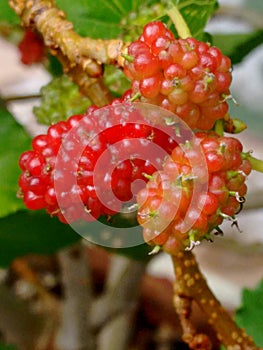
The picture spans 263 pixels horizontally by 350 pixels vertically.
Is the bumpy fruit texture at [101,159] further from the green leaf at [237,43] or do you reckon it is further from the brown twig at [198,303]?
the green leaf at [237,43]

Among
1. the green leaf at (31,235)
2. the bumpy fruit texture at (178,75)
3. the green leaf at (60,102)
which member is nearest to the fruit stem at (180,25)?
the bumpy fruit texture at (178,75)

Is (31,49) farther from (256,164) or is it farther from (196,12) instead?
(256,164)

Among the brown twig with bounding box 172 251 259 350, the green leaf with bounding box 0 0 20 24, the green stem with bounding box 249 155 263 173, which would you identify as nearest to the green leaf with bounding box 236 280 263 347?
the brown twig with bounding box 172 251 259 350

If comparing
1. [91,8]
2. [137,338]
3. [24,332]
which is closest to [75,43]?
[91,8]

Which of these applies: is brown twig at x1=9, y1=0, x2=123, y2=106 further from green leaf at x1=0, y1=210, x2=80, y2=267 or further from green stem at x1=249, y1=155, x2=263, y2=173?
green leaf at x1=0, y1=210, x2=80, y2=267

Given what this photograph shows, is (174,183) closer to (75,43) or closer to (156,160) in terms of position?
(156,160)
